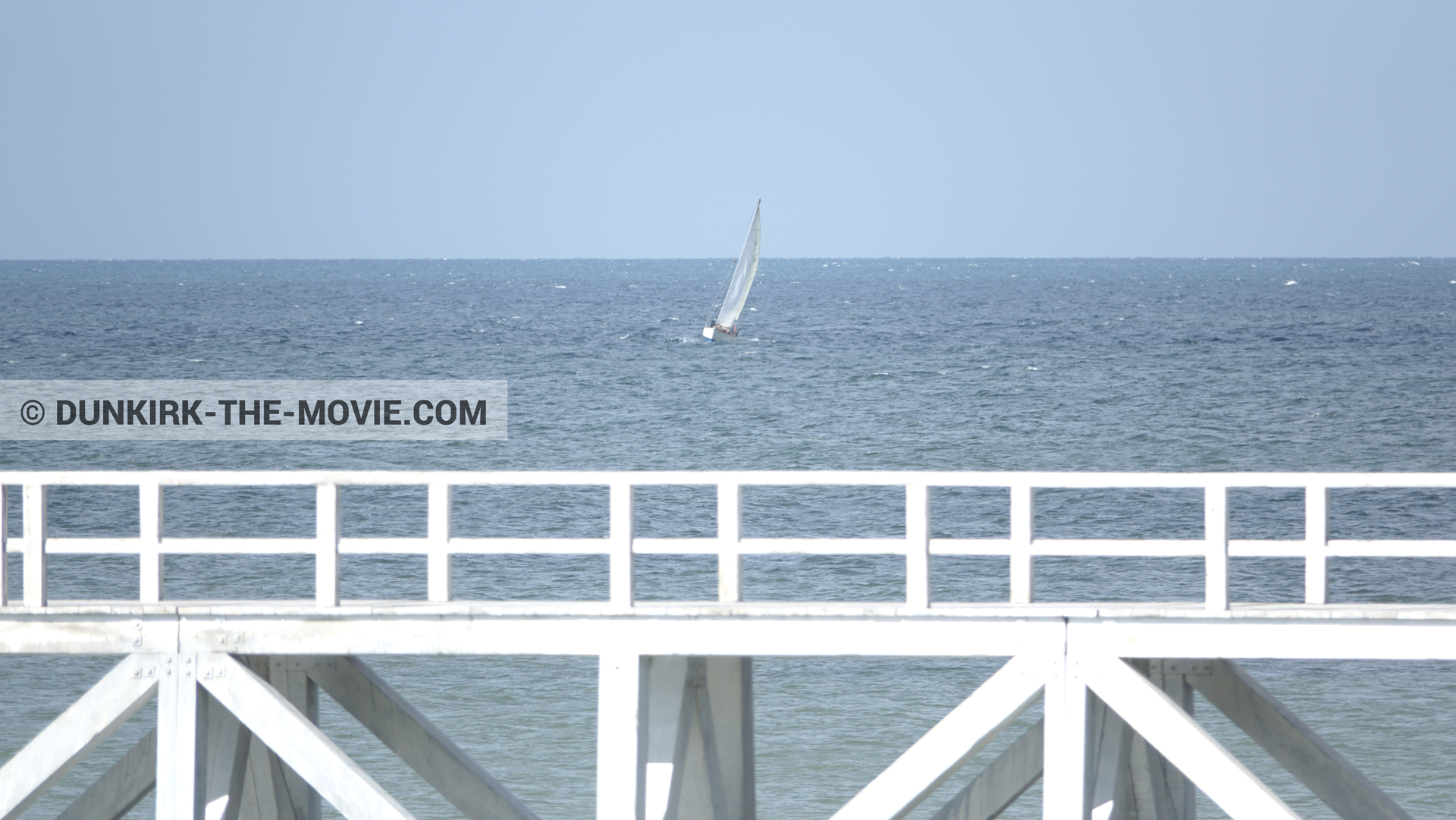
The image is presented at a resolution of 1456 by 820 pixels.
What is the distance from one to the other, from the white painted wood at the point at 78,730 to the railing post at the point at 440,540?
1725 mm

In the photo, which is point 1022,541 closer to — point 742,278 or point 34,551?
point 34,551

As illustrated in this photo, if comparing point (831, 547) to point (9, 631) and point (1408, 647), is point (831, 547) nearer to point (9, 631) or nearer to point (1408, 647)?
point (1408, 647)

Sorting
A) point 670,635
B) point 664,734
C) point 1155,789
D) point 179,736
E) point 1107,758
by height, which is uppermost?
point 670,635

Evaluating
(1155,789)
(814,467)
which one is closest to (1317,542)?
(1155,789)

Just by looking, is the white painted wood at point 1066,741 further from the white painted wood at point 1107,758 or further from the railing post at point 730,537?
the railing post at point 730,537

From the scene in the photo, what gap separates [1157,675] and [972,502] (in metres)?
25.5

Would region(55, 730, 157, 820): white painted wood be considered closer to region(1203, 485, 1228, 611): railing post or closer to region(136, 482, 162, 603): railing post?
region(136, 482, 162, 603): railing post

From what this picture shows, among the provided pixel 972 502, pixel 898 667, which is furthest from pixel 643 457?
pixel 898 667

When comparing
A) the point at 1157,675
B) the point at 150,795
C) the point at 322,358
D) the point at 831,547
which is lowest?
the point at 150,795

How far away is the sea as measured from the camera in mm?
20328

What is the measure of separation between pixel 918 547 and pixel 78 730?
5.21 metres

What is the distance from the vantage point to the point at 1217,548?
32.2 feet

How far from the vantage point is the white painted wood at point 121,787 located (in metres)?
11.7

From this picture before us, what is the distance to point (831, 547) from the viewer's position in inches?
400
